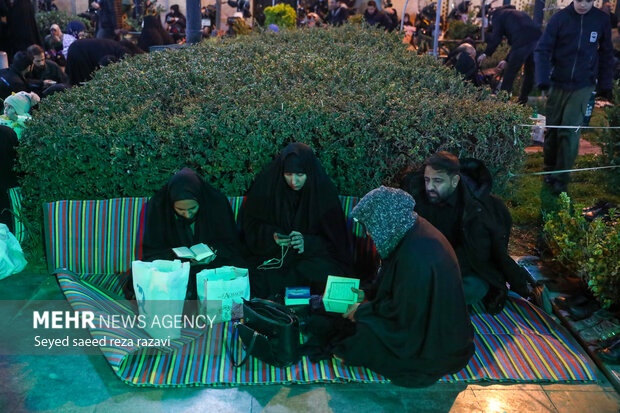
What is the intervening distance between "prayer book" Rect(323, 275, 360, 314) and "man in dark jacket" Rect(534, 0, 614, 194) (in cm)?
403

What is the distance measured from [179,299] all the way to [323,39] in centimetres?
689

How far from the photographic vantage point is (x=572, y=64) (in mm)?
6621

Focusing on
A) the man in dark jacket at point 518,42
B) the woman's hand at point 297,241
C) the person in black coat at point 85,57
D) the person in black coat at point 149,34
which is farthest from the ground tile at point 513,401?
the person in black coat at point 149,34

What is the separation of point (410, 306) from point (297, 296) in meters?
1.08

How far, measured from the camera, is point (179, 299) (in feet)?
12.8

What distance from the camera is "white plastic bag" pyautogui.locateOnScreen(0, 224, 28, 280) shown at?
187 inches

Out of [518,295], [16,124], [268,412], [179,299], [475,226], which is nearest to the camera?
[268,412]

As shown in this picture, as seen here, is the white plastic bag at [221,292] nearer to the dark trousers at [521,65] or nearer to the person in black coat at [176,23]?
the dark trousers at [521,65]

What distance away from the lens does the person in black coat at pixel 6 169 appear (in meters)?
5.05

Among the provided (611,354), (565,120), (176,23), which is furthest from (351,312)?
(176,23)

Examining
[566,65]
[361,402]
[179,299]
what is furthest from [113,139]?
[566,65]

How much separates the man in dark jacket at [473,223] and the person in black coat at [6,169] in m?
3.45

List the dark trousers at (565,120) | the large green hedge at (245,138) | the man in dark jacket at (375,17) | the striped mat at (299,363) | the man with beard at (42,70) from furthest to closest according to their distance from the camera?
the man in dark jacket at (375,17)
the man with beard at (42,70)
the dark trousers at (565,120)
the large green hedge at (245,138)
the striped mat at (299,363)

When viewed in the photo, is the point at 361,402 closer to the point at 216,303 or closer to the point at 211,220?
the point at 216,303
